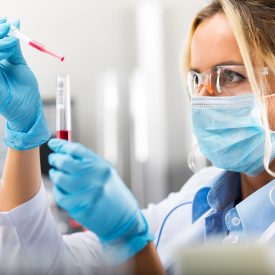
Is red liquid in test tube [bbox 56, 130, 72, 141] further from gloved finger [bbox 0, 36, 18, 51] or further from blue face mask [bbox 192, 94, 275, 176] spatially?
blue face mask [bbox 192, 94, 275, 176]

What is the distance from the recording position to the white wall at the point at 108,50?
216cm

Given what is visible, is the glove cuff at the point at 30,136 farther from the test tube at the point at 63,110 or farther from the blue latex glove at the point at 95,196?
the blue latex glove at the point at 95,196

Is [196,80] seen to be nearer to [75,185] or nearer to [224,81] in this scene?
[224,81]

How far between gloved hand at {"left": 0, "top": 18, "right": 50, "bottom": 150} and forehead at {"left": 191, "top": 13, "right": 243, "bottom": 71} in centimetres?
43

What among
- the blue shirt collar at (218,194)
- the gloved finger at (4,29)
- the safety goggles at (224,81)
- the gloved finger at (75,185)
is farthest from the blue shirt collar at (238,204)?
the gloved finger at (4,29)

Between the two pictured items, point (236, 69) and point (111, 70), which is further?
point (111, 70)

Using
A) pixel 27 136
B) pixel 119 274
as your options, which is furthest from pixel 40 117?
pixel 119 274

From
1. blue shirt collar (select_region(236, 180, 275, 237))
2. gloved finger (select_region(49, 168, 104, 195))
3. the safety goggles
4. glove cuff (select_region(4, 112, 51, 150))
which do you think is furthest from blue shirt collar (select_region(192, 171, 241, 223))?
gloved finger (select_region(49, 168, 104, 195))

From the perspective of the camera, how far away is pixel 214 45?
Result: 3.73ft

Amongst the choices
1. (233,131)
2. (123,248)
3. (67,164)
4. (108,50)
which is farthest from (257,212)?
(108,50)

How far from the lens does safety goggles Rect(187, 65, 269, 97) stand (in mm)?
1134

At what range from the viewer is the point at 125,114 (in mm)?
3014

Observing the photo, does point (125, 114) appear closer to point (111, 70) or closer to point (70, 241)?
point (111, 70)

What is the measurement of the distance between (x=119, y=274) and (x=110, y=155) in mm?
2097
